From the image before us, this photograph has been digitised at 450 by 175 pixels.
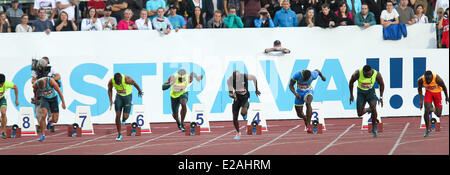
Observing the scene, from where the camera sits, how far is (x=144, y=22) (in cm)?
2097

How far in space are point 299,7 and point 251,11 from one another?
4.38 feet

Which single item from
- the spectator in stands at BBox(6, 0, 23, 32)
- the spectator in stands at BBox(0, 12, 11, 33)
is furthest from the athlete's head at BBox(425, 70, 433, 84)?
the spectator in stands at BBox(0, 12, 11, 33)

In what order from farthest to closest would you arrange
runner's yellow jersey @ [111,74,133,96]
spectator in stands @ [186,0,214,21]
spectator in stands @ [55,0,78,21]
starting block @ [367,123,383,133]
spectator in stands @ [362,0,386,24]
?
spectator in stands @ [55,0,78,21] < spectator in stands @ [186,0,214,21] < spectator in stands @ [362,0,386,24] < starting block @ [367,123,383,133] < runner's yellow jersey @ [111,74,133,96]

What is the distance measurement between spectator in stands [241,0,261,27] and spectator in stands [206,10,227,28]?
64 centimetres

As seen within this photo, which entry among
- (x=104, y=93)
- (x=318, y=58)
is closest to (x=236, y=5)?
(x=318, y=58)

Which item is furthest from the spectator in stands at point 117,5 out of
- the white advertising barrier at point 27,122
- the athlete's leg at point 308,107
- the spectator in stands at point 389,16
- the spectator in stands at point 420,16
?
the spectator in stands at point 420,16

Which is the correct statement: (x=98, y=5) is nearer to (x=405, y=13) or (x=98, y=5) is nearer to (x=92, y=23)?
(x=92, y=23)

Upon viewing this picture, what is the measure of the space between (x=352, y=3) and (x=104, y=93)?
284 inches

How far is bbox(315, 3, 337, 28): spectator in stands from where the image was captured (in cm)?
2047

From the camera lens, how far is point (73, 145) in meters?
16.3

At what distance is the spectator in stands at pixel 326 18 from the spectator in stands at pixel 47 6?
7.39m

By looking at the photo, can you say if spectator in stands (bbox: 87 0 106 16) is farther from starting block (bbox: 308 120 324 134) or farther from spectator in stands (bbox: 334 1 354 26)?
starting block (bbox: 308 120 324 134)

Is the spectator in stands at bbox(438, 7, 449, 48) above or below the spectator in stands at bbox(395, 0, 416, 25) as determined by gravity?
below

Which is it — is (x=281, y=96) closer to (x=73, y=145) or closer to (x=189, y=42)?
(x=189, y=42)
